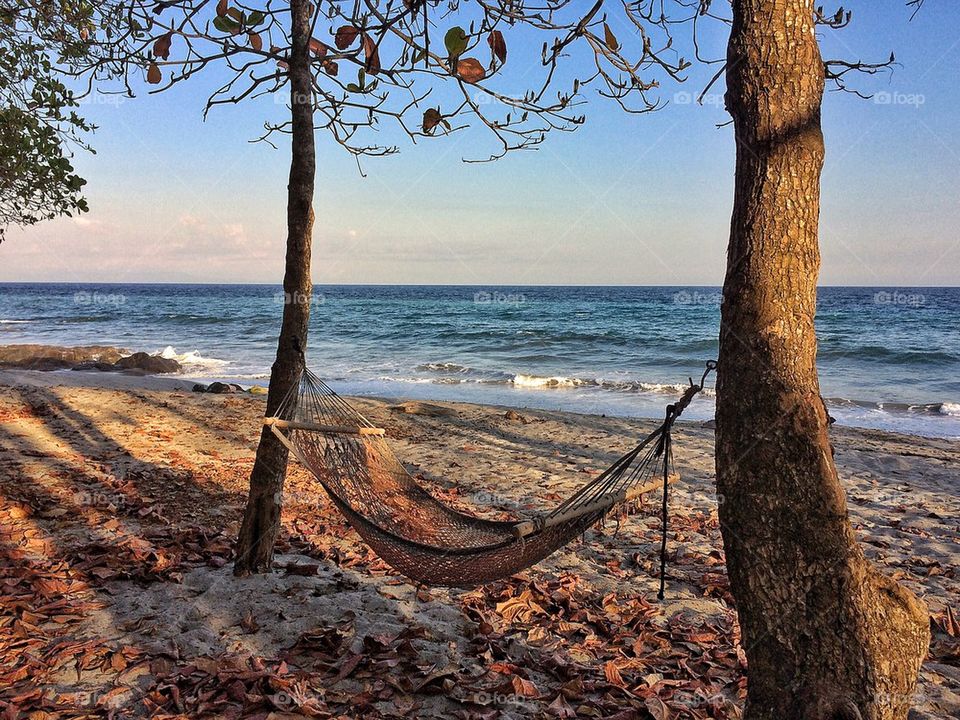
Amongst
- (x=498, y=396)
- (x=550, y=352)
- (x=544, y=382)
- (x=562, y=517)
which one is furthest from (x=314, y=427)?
(x=550, y=352)

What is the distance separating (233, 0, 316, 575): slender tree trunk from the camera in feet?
9.12

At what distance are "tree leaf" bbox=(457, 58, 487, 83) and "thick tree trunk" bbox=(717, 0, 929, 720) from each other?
0.70 metres

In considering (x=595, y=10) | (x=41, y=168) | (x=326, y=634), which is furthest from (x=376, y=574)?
(x=41, y=168)

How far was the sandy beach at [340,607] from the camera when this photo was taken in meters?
2.04

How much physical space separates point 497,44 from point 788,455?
1.46 metres

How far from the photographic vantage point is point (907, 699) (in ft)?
4.83

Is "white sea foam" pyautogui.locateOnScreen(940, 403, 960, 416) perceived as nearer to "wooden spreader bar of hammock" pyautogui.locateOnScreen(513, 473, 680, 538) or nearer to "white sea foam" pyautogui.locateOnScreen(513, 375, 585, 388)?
"white sea foam" pyautogui.locateOnScreen(513, 375, 585, 388)

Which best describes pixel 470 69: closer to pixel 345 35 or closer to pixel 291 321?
pixel 345 35

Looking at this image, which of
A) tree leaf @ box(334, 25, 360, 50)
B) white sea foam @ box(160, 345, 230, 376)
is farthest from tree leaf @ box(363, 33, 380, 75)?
white sea foam @ box(160, 345, 230, 376)

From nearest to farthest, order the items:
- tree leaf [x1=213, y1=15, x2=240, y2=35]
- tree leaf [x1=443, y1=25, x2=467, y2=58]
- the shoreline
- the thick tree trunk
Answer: the thick tree trunk
tree leaf [x1=443, y1=25, x2=467, y2=58]
tree leaf [x1=213, y1=15, x2=240, y2=35]
the shoreline

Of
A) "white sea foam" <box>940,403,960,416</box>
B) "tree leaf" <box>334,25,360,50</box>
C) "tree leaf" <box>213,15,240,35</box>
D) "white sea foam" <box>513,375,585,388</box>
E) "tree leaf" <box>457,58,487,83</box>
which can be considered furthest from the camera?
"white sea foam" <box>513,375,585,388</box>

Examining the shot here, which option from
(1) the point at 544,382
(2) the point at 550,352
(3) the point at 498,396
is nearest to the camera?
(3) the point at 498,396

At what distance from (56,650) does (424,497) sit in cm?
143

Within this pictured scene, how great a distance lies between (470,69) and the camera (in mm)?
1877
